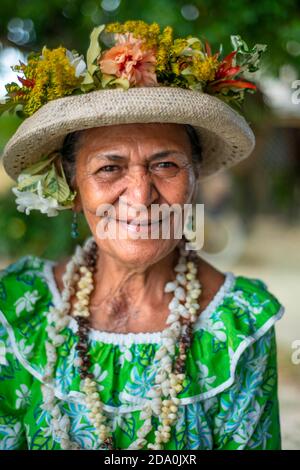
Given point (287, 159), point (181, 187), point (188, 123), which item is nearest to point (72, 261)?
point (181, 187)

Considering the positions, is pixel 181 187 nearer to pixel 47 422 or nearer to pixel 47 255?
pixel 47 422

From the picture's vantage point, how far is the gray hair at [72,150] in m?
2.01

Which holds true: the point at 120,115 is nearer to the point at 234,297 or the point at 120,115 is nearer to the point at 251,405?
the point at 234,297

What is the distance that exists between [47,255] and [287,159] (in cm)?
770

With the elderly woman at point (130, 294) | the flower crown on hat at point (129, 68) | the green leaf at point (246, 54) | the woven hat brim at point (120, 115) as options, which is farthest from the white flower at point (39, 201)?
the green leaf at point (246, 54)

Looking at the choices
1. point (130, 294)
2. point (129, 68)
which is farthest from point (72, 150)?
point (130, 294)

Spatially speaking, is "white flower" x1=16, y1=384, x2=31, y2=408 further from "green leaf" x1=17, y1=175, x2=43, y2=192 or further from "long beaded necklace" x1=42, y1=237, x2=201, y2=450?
"green leaf" x1=17, y1=175, x2=43, y2=192

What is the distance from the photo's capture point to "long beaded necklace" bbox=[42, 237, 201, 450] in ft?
6.43

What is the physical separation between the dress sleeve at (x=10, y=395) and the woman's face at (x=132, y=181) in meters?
0.52

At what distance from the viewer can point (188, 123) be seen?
1889 millimetres

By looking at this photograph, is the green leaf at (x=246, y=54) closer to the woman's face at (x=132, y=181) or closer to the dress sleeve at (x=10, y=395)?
the woman's face at (x=132, y=181)

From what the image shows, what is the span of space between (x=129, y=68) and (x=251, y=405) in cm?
123

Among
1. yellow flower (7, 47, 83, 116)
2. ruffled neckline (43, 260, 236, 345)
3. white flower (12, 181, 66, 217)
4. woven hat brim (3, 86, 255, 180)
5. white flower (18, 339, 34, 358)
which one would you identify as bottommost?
white flower (18, 339, 34, 358)

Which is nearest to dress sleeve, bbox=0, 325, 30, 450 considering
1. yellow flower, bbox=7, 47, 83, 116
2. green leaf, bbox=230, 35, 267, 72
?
→ yellow flower, bbox=7, 47, 83, 116
